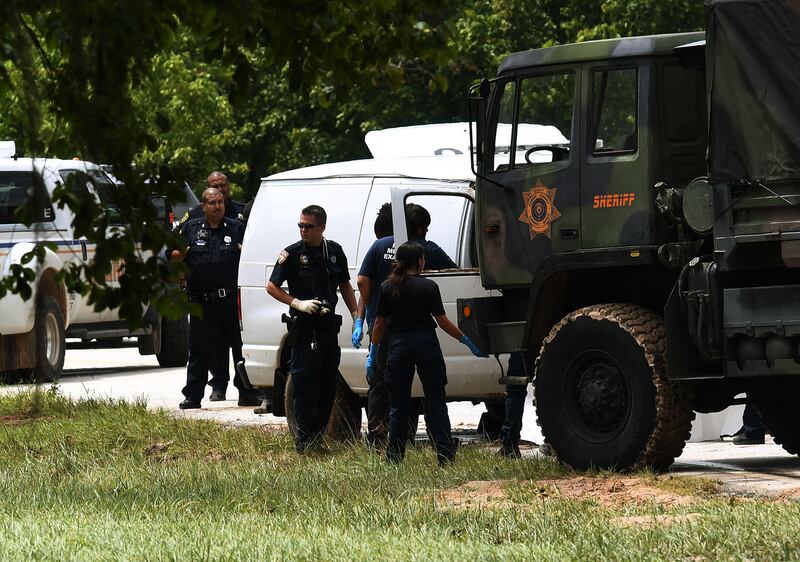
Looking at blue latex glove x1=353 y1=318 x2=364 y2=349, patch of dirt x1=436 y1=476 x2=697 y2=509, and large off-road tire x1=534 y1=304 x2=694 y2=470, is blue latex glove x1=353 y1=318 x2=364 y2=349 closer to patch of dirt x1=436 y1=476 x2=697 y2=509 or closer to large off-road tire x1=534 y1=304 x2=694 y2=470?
large off-road tire x1=534 y1=304 x2=694 y2=470

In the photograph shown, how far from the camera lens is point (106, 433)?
13641mm

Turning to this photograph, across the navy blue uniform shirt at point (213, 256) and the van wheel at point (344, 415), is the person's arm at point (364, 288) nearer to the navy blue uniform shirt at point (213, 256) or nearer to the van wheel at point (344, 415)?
the van wheel at point (344, 415)

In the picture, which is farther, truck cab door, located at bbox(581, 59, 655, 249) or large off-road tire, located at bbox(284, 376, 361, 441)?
large off-road tire, located at bbox(284, 376, 361, 441)

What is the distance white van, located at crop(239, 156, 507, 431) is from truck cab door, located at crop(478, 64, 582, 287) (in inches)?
37.4

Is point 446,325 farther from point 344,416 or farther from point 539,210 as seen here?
point 344,416

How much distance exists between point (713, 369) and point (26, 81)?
17.6 ft

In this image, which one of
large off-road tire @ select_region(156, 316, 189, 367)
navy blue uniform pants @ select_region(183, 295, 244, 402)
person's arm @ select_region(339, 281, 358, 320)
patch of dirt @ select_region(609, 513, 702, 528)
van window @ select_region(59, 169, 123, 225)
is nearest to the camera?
van window @ select_region(59, 169, 123, 225)

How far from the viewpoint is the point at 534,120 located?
438 inches

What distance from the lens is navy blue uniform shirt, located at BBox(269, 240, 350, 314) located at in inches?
474

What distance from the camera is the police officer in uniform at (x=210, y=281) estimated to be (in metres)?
15.7

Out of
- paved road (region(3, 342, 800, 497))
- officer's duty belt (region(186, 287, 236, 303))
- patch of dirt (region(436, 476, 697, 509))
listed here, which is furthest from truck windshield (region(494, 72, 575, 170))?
officer's duty belt (region(186, 287, 236, 303))

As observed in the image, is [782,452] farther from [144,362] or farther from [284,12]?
[144,362]

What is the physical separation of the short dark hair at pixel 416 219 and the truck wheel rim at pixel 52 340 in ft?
24.4

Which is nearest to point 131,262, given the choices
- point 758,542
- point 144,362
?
point 758,542
